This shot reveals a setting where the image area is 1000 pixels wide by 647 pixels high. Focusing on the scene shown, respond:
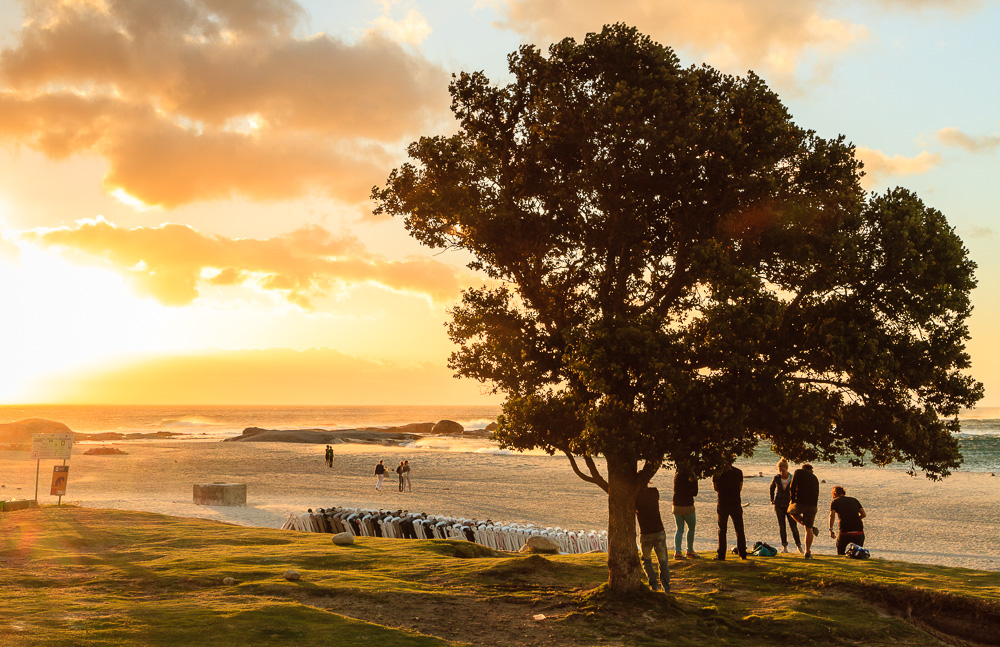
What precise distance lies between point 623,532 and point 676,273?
4.57 m

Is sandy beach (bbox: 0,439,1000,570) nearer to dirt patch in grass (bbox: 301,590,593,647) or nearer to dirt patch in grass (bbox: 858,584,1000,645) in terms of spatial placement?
dirt patch in grass (bbox: 858,584,1000,645)

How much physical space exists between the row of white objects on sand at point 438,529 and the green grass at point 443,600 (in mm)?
3771

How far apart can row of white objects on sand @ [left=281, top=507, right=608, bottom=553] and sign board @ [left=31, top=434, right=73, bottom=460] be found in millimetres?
8348

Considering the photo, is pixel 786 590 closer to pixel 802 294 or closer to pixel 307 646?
pixel 802 294

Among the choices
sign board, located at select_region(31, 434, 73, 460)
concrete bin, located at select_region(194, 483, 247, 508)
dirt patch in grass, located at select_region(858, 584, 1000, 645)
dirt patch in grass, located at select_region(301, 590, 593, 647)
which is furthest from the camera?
concrete bin, located at select_region(194, 483, 247, 508)

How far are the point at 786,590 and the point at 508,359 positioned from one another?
21.5 feet

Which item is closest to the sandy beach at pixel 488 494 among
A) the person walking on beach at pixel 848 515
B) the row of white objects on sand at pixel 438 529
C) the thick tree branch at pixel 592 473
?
the row of white objects on sand at pixel 438 529

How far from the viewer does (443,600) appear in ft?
39.3

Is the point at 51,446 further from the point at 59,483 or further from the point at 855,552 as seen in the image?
the point at 855,552

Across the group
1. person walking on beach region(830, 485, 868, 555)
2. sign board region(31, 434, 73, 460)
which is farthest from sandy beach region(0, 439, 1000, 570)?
person walking on beach region(830, 485, 868, 555)

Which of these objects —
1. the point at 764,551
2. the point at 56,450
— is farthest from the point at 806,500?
the point at 56,450

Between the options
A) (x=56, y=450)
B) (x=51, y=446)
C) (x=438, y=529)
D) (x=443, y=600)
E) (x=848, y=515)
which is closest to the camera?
(x=443, y=600)

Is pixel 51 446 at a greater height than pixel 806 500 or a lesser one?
greater

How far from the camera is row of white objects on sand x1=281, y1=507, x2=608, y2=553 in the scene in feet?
65.6
